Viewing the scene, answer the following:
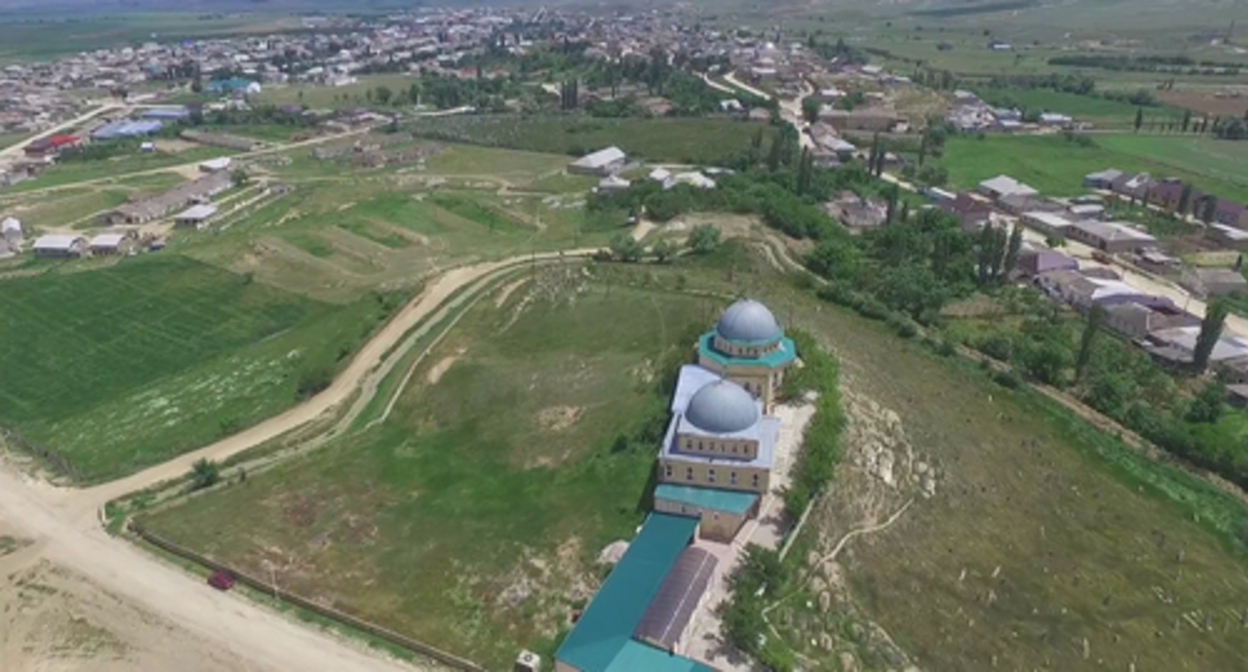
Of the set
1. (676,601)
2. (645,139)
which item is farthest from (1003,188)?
(676,601)

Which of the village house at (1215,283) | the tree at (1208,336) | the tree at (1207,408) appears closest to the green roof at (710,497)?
the tree at (1207,408)

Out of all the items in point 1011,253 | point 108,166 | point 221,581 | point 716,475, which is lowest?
point 108,166

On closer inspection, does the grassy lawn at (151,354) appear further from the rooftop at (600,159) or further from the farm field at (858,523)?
the rooftop at (600,159)

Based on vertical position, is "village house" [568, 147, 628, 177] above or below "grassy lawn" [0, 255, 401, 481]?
above

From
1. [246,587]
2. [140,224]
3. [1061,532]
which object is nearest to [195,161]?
[140,224]

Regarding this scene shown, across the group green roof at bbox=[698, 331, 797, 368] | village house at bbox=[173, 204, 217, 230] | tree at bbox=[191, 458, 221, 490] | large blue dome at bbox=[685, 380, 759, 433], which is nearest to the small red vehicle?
tree at bbox=[191, 458, 221, 490]

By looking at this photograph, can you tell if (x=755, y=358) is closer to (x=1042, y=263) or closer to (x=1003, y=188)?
(x=1042, y=263)

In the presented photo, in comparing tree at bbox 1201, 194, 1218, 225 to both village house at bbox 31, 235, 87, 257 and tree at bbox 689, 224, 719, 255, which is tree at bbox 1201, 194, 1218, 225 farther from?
village house at bbox 31, 235, 87, 257
